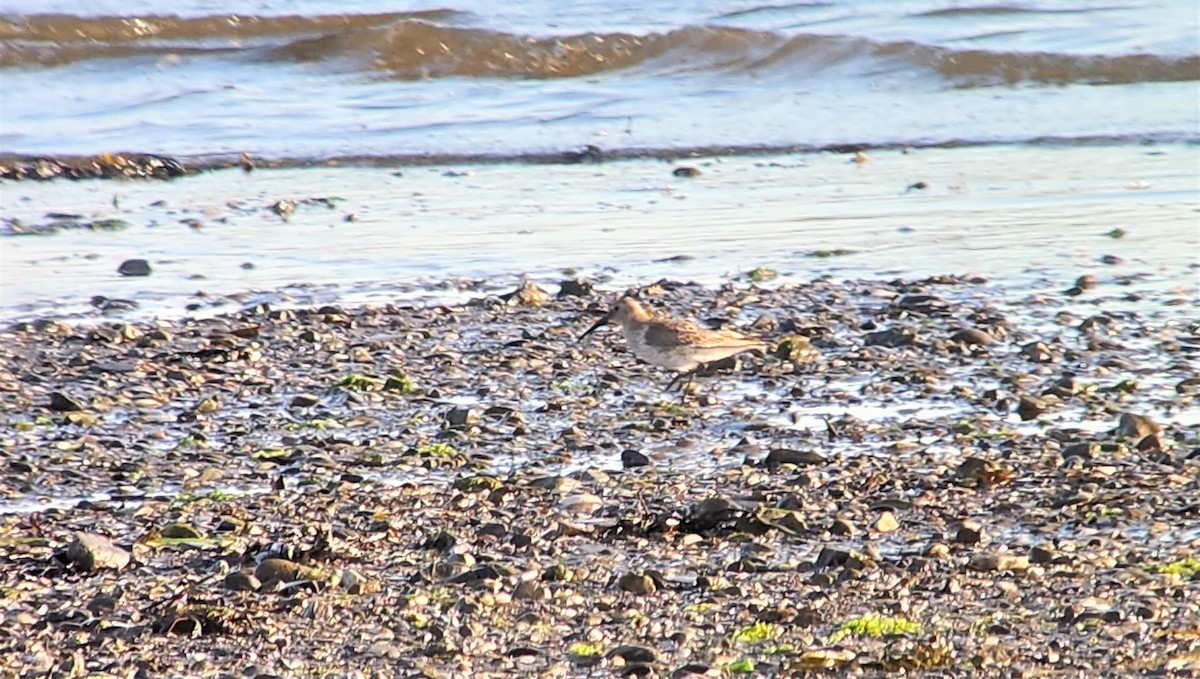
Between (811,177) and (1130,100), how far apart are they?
4973mm

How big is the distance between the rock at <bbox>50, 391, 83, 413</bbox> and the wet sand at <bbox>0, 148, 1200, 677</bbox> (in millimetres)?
55

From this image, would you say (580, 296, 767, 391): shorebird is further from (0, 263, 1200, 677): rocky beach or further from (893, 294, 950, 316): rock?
(893, 294, 950, 316): rock

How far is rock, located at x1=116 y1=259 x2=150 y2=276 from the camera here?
35.7ft

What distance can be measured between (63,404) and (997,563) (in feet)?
13.3

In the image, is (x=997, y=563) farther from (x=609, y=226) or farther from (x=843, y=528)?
(x=609, y=226)

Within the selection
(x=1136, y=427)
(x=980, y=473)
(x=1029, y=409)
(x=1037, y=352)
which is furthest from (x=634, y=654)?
(x=1037, y=352)

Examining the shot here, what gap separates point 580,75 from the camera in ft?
63.7

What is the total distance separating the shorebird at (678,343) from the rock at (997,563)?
2.80 metres

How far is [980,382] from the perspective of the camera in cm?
813

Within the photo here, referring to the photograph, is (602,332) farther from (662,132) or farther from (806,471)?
(662,132)

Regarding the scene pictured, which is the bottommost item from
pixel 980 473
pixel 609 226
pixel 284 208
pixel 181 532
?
pixel 609 226

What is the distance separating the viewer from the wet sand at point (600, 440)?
4.96 m

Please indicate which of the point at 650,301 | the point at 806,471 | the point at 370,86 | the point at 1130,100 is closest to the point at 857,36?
the point at 1130,100

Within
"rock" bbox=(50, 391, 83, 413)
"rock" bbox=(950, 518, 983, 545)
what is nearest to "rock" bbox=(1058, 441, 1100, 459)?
"rock" bbox=(950, 518, 983, 545)
